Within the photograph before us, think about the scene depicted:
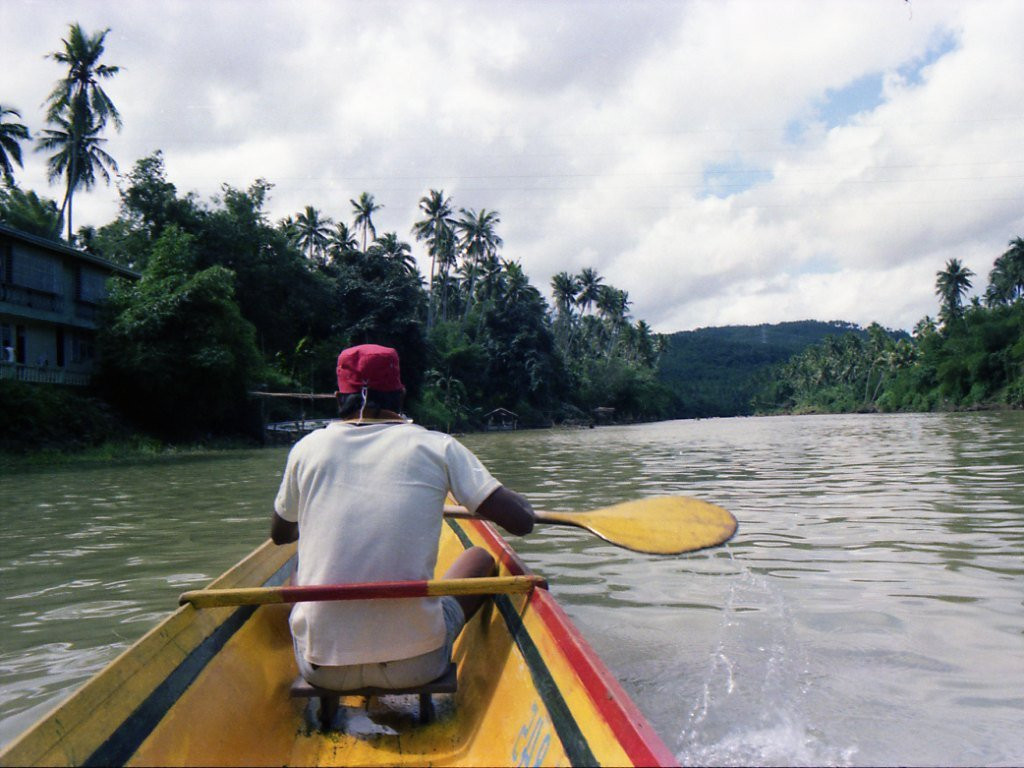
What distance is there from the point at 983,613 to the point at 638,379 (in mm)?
71049

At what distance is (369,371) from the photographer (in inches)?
104

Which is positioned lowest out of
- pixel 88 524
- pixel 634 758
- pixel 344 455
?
pixel 88 524

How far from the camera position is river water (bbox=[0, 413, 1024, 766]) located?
10.0ft

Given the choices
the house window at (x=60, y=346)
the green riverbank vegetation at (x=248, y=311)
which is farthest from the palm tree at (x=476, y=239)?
the house window at (x=60, y=346)

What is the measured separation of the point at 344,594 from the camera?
2.40 m

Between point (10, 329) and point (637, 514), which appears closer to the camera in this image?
point (637, 514)

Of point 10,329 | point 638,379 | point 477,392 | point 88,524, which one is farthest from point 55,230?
point 638,379

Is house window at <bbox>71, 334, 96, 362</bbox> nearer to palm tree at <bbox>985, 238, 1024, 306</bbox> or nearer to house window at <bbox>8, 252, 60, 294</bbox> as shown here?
house window at <bbox>8, 252, 60, 294</bbox>

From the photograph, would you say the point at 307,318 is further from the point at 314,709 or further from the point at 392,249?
the point at 314,709

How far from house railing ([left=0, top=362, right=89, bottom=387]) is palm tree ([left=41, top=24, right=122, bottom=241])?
443 inches

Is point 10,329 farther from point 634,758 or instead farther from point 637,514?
point 634,758

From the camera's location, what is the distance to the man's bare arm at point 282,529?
9.15 feet

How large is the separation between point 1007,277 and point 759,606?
248 feet

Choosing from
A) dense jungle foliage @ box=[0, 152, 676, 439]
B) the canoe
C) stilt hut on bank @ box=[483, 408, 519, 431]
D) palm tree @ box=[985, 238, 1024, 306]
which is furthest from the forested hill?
the canoe
